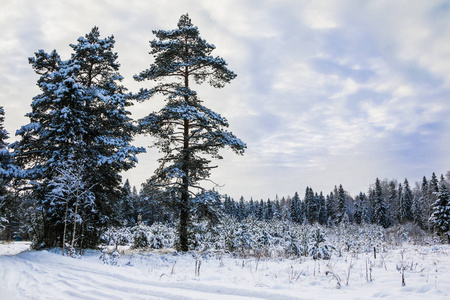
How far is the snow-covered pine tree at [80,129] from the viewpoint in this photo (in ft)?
42.8

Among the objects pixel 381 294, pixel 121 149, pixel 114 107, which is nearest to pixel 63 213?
pixel 121 149

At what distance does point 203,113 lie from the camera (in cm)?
1368

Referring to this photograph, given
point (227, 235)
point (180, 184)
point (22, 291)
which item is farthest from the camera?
point (227, 235)

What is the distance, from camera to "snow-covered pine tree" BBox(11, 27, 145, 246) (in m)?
13.0

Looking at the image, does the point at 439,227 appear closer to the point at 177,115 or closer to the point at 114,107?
the point at 177,115

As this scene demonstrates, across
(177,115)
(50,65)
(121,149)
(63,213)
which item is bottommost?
(63,213)

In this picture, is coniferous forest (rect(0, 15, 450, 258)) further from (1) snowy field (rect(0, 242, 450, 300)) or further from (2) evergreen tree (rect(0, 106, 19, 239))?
(1) snowy field (rect(0, 242, 450, 300))

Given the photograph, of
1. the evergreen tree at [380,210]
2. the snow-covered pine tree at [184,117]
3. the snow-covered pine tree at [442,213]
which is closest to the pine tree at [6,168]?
the snow-covered pine tree at [184,117]

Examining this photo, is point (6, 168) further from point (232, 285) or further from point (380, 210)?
point (380, 210)

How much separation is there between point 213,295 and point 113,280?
8.41ft

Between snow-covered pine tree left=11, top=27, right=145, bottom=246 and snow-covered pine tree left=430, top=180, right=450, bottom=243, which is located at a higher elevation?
snow-covered pine tree left=11, top=27, right=145, bottom=246

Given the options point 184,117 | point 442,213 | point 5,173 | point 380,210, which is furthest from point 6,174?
point 380,210

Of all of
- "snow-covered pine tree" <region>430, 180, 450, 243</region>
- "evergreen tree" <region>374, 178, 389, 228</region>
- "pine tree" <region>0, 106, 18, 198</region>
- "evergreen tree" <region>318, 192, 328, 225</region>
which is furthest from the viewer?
"evergreen tree" <region>318, 192, 328, 225</region>

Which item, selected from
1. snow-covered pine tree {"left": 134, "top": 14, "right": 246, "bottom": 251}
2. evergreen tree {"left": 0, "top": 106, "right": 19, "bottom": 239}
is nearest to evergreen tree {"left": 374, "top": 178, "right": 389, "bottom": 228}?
snow-covered pine tree {"left": 134, "top": 14, "right": 246, "bottom": 251}
